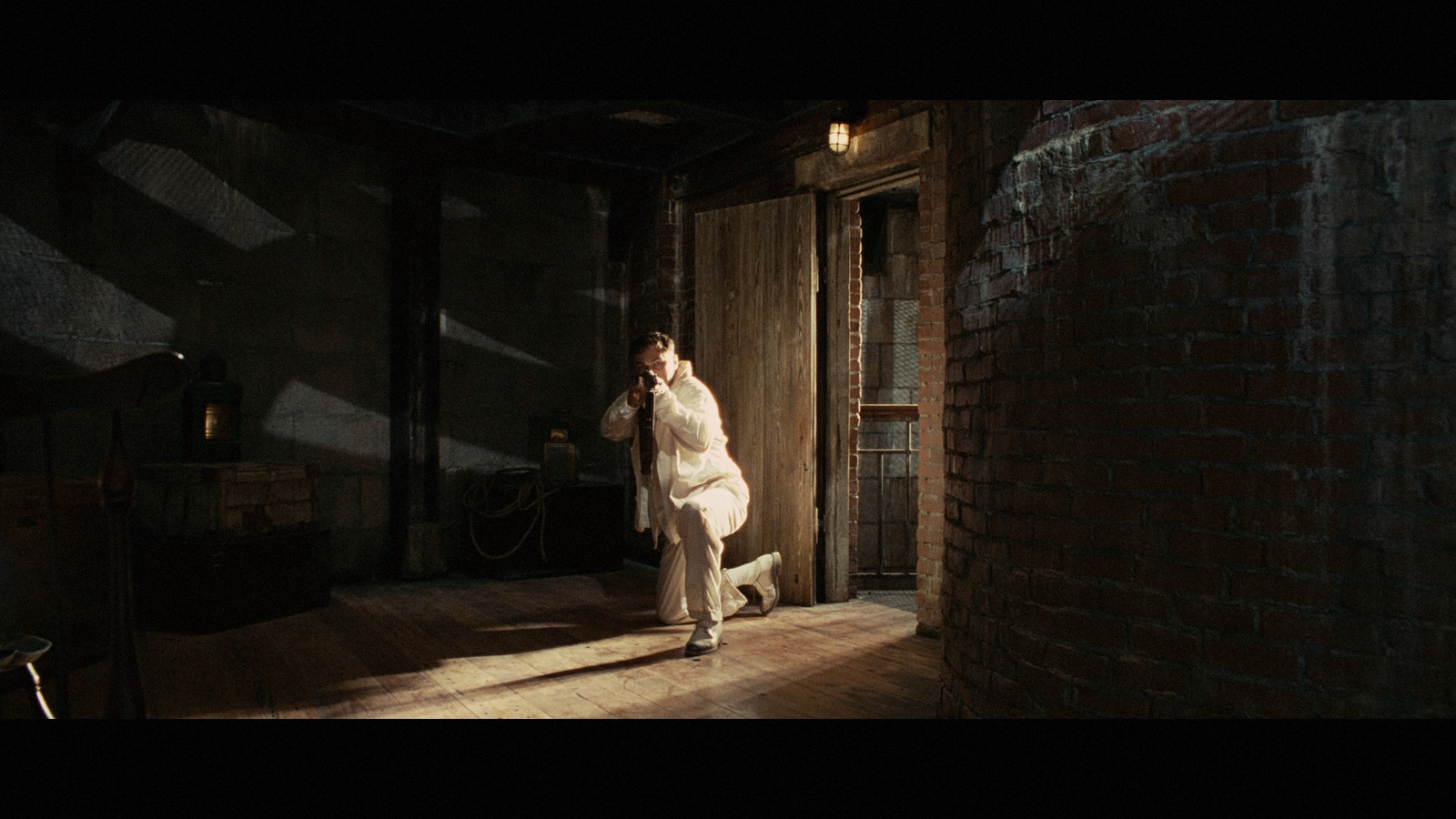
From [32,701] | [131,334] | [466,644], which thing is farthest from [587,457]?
[32,701]

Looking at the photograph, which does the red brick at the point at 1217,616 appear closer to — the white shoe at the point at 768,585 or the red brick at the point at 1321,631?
the red brick at the point at 1321,631

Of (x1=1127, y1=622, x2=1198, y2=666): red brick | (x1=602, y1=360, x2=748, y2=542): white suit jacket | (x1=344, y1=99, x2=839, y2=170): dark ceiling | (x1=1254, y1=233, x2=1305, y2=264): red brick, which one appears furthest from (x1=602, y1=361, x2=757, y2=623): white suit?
(x1=1254, y1=233, x2=1305, y2=264): red brick

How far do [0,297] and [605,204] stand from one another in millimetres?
3812

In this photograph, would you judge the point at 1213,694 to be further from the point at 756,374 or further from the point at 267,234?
the point at 267,234

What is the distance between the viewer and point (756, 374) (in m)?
5.37

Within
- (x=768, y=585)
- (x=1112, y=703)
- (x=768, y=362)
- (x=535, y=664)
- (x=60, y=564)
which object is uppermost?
(x=768, y=362)

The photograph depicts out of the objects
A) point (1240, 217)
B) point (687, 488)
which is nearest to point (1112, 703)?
point (1240, 217)

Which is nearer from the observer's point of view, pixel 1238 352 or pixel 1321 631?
pixel 1321 631

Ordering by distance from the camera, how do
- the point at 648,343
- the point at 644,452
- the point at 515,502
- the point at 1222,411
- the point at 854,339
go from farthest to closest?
the point at 515,502 → the point at 854,339 → the point at 644,452 → the point at 648,343 → the point at 1222,411

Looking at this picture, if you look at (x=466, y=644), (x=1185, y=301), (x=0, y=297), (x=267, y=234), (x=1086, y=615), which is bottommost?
(x=466, y=644)

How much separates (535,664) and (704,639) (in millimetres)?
787

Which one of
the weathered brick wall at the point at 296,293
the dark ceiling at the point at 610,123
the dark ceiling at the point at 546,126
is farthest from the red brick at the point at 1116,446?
the weathered brick wall at the point at 296,293

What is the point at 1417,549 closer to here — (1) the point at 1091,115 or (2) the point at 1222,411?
(2) the point at 1222,411

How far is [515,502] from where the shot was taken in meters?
5.68
